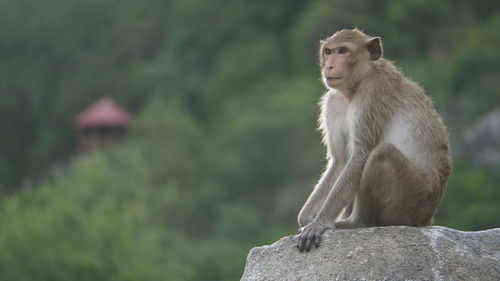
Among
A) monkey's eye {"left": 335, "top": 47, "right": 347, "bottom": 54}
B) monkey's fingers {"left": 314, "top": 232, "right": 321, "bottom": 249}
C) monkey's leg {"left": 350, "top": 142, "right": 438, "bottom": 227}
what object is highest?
monkey's eye {"left": 335, "top": 47, "right": 347, "bottom": 54}

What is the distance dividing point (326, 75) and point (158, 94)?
9007 centimetres

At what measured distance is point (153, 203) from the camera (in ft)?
245

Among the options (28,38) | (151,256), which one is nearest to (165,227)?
(151,256)

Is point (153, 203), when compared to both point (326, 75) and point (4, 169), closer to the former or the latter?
point (4, 169)

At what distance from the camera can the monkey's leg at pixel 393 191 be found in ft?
27.6

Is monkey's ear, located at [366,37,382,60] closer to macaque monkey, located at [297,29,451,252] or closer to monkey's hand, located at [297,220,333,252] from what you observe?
macaque monkey, located at [297,29,451,252]

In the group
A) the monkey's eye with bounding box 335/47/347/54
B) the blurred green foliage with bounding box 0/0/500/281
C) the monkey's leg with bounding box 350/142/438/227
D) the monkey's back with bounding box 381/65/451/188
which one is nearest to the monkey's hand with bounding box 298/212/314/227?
the monkey's leg with bounding box 350/142/438/227

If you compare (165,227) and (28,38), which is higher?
(28,38)

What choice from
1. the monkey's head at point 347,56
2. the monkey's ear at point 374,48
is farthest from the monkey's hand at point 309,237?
the monkey's ear at point 374,48

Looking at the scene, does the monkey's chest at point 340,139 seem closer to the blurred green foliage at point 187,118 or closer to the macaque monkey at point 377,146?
the macaque monkey at point 377,146

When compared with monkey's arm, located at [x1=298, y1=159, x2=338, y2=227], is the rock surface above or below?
below

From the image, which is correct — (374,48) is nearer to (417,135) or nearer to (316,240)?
(417,135)

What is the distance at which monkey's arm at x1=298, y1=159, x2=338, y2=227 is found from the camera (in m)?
8.89

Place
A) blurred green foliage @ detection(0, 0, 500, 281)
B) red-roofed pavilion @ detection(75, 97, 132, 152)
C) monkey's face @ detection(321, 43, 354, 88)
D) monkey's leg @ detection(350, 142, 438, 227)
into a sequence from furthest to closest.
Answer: red-roofed pavilion @ detection(75, 97, 132, 152) → blurred green foliage @ detection(0, 0, 500, 281) → monkey's face @ detection(321, 43, 354, 88) → monkey's leg @ detection(350, 142, 438, 227)
